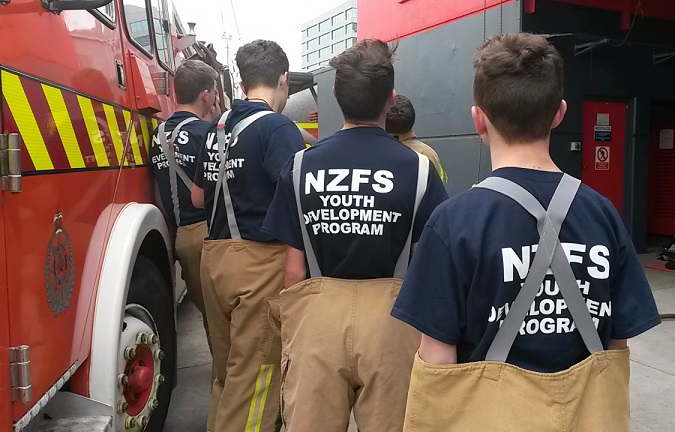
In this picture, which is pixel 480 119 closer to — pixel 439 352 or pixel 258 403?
pixel 439 352

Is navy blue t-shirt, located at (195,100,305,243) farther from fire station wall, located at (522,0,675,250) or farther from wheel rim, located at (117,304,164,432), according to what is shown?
fire station wall, located at (522,0,675,250)

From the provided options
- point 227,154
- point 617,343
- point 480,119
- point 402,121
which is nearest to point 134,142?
point 227,154

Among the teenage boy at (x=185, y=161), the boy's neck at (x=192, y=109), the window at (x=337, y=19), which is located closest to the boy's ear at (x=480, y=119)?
the teenage boy at (x=185, y=161)

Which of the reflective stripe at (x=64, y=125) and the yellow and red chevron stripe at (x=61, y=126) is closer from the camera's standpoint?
the yellow and red chevron stripe at (x=61, y=126)

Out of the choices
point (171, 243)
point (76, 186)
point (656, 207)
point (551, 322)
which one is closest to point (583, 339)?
point (551, 322)

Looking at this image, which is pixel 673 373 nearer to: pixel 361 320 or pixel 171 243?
pixel 361 320

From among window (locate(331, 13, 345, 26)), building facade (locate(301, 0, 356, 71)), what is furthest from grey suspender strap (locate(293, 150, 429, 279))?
window (locate(331, 13, 345, 26))

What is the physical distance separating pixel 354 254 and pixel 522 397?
785 mm

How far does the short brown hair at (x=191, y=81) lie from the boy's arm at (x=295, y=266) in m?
1.76

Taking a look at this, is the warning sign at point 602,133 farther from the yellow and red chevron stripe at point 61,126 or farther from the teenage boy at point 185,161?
the yellow and red chevron stripe at point 61,126

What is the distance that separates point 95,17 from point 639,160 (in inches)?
318

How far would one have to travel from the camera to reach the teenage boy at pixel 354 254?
1.91 meters

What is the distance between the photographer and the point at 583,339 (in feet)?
4.56

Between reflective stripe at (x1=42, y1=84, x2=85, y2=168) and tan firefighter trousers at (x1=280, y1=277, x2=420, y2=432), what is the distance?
96 cm
